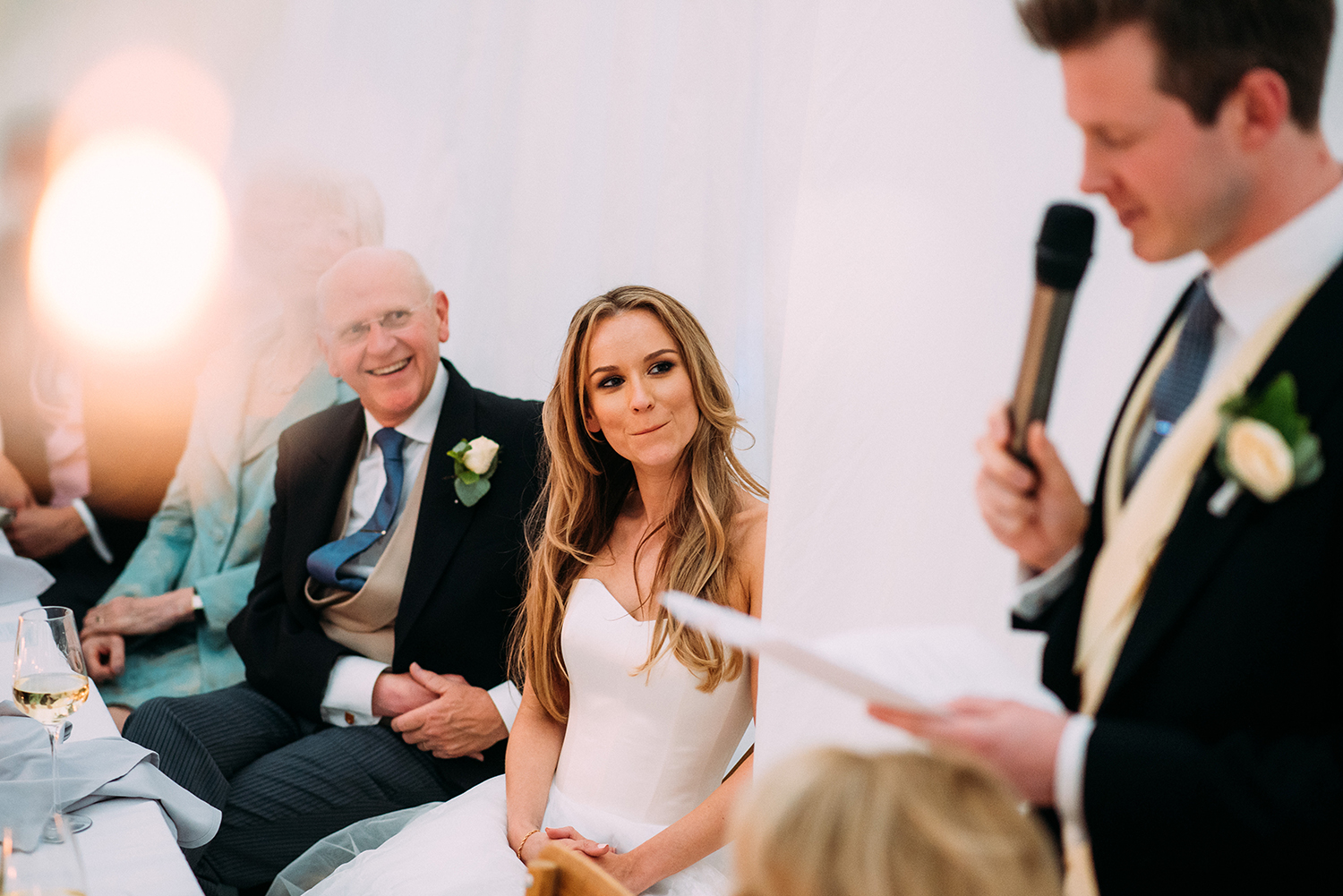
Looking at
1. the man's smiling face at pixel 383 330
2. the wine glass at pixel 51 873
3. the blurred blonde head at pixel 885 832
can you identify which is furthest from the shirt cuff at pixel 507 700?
the blurred blonde head at pixel 885 832

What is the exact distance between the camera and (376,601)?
2295 mm

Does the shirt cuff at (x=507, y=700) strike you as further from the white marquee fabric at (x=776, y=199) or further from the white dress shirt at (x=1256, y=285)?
the white dress shirt at (x=1256, y=285)

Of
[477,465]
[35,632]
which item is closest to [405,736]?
[477,465]

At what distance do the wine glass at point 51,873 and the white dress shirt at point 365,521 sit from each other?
1.35 m

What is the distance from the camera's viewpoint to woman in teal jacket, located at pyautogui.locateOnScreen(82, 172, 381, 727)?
266 cm

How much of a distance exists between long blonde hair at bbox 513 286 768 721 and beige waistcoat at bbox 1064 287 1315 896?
804 mm

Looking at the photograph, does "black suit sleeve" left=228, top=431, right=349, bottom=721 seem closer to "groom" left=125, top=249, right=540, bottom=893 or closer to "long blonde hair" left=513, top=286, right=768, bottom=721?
"groom" left=125, top=249, right=540, bottom=893

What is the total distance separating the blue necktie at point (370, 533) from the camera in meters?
2.32

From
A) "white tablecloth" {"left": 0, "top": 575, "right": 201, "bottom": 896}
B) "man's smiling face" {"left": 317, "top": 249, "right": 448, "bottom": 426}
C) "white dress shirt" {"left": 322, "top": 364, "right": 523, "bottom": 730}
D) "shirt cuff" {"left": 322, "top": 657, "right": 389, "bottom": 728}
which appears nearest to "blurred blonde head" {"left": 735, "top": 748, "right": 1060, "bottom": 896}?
"white tablecloth" {"left": 0, "top": 575, "right": 201, "bottom": 896}

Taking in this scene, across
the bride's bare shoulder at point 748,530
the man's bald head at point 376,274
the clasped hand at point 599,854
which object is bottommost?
the clasped hand at point 599,854

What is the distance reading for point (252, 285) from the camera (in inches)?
112

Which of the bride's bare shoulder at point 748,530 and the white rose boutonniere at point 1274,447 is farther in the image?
the bride's bare shoulder at point 748,530

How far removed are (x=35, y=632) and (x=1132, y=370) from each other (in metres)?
1.27

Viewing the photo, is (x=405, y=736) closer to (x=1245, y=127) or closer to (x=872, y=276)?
(x=872, y=276)
